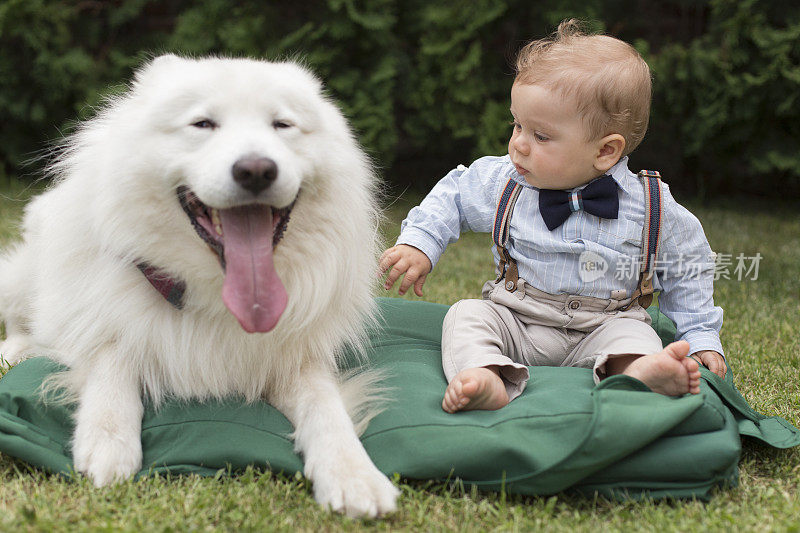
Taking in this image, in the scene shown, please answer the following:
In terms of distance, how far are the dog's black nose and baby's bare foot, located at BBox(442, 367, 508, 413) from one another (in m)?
0.79

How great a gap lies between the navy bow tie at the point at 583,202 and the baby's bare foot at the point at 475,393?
0.70 m

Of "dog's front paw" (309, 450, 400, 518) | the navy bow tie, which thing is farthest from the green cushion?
the navy bow tie

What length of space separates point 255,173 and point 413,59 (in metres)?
5.70

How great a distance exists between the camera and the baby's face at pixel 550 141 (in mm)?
2496

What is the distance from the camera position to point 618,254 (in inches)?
102

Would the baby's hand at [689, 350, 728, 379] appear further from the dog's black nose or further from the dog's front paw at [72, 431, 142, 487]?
the dog's front paw at [72, 431, 142, 487]

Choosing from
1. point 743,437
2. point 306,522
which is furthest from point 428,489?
point 743,437

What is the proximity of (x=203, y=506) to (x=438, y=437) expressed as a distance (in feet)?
2.06

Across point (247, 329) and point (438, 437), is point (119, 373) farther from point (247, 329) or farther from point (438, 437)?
point (438, 437)

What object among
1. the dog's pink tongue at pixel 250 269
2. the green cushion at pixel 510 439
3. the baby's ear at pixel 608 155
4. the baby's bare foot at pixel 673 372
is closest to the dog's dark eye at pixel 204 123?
the dog's pink tongue at pixel 250 269

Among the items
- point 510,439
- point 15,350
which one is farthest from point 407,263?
point 15,350

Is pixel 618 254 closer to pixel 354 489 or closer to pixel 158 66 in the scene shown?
pixel 354 489

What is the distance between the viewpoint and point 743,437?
2273 mm

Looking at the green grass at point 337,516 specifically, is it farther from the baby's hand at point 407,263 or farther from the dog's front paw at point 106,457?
the baby's hand at point 407,263
